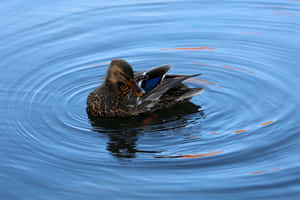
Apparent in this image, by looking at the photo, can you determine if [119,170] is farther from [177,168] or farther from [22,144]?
[22,144]

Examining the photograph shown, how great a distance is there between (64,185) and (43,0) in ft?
20.4

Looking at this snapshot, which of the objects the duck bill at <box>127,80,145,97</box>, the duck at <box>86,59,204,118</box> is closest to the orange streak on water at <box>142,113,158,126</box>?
the duck at <box>86,59,204,118</box>

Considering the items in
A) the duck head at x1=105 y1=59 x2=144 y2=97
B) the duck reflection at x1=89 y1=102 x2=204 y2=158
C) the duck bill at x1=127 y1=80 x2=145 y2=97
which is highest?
the duck head at x1=105 y1=59 x2=144 y2=97

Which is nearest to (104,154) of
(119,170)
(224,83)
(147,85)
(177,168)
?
→ (119,170)

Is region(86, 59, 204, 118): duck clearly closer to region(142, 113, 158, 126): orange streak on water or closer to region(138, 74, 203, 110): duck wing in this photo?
region(138, 74, 203, 110): duck wing

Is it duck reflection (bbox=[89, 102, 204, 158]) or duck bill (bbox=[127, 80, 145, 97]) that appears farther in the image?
duck bill (bbox=[127, 80, 145, 97])

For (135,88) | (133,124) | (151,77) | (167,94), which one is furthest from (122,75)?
(167,94)

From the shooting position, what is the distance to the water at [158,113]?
4918mm

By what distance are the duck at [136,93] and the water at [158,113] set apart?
0.18 m

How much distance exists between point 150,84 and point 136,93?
32 cm

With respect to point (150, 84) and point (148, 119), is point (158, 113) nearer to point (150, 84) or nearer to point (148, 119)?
point (148, 119)

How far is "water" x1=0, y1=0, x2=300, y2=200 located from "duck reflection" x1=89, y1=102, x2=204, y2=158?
0.07ft

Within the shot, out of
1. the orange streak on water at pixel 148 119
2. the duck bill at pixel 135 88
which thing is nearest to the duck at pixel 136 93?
the duck bill at pixel 135 88

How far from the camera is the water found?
4.92 meters
